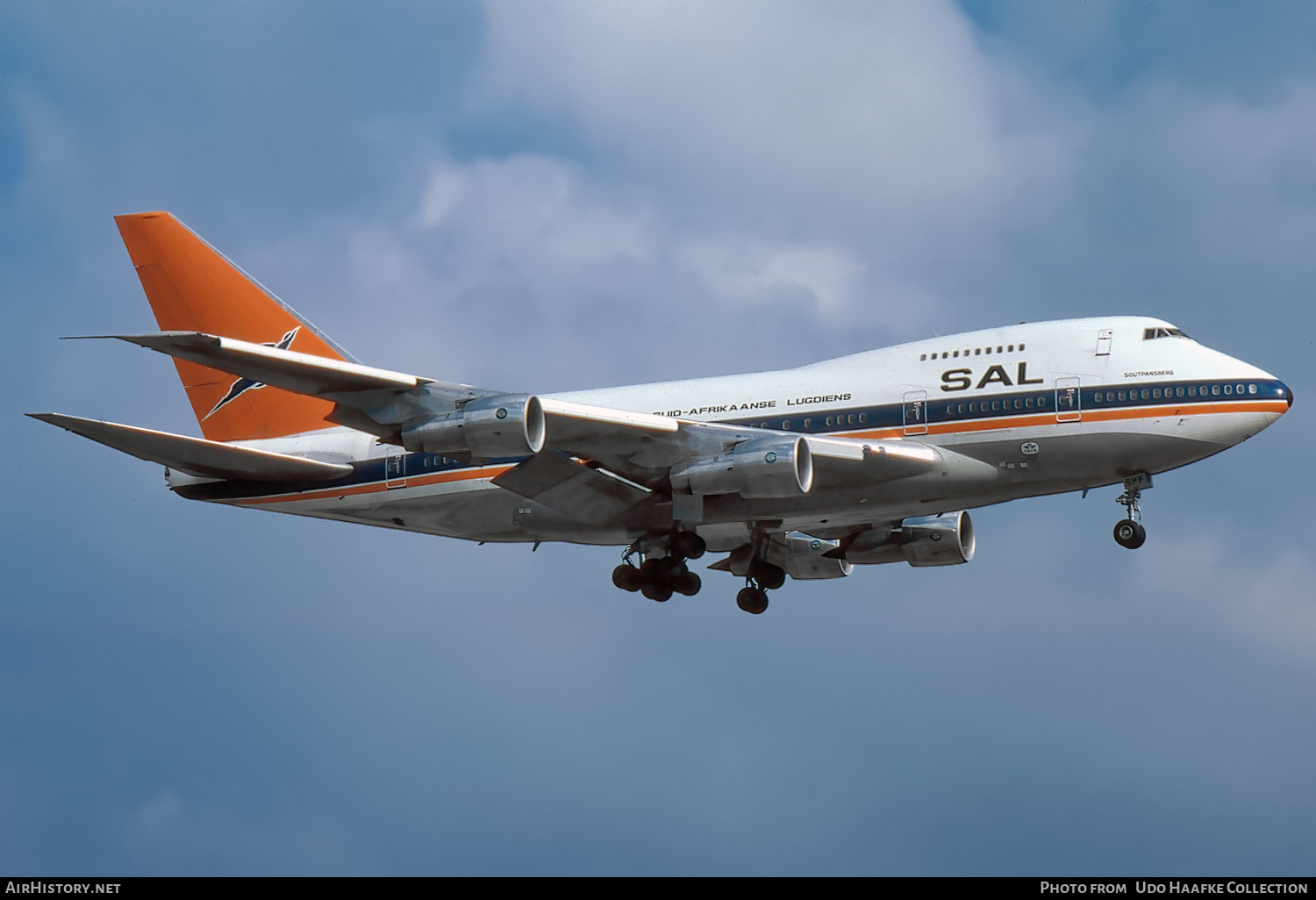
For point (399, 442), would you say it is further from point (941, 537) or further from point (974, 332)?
point (941, 537)

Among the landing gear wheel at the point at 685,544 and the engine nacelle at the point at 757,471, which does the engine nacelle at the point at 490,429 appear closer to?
the engine nacelle at the point at 757,471

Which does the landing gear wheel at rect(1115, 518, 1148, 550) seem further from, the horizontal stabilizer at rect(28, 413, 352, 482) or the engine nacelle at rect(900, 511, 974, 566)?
the horizontal stabilizer at rect(28, 413, 352, 482)

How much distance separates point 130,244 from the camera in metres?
46.9

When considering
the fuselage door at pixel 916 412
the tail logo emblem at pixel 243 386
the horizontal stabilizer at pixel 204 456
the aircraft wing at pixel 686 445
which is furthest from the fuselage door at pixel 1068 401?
the tail logo emblem at pixel 243 386

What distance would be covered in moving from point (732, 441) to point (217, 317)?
18.0 metres

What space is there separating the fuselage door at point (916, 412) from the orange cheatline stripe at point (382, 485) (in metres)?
11.0

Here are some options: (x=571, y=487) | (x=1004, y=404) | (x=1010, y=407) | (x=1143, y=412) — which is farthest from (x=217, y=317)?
(x=1143, y=412)

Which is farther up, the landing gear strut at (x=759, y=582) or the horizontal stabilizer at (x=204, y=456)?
the horizontal stabilizer at (x=204, y=456)

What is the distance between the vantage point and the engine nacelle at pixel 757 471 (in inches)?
1417

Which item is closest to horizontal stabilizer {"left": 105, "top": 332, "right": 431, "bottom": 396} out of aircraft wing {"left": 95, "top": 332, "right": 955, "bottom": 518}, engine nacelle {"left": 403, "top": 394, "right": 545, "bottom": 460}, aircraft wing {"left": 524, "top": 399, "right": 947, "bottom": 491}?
aircraft wing {"left": 95, "top": 332, "right": 955, "bottom": 518}

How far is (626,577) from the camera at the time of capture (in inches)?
1690

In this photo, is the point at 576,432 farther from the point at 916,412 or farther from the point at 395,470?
the point at 916,412

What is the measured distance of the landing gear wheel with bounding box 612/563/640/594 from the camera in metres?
42.9

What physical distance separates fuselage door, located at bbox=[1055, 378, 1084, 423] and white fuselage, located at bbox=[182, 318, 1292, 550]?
0.9 inches
